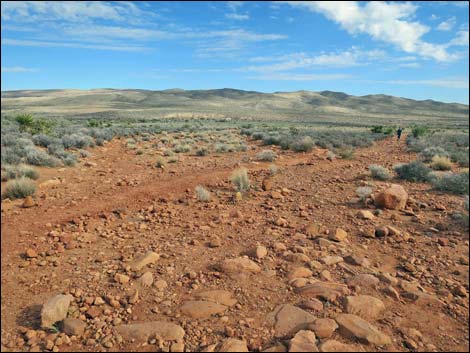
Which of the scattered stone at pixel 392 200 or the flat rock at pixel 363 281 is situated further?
the scattered stone at pixel 392 200

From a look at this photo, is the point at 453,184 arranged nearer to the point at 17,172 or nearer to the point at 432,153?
the point at 432,153

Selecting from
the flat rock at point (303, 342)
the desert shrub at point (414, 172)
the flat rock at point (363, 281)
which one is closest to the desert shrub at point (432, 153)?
the desert shrub at point (414, 172)

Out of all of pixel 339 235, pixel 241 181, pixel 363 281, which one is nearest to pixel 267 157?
pixel 241 181

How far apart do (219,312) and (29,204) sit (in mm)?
5560

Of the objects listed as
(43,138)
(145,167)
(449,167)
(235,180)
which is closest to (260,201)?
(235,180)

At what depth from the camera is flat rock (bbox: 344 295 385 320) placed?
161 inches

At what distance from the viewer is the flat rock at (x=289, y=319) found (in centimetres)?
382

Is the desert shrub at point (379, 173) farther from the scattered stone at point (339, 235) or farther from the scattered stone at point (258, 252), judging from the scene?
the scattered stone at point (258, 252)

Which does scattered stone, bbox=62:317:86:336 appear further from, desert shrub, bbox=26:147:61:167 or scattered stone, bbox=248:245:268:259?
desert shrub, bbox=26:147:61:167

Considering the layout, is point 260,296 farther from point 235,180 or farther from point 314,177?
point 314,177

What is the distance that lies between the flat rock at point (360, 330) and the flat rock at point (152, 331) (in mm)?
1766

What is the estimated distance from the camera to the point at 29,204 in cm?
756

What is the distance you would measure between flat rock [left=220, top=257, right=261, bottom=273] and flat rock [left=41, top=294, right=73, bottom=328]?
2.08 m

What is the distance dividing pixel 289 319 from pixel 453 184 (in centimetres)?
702
